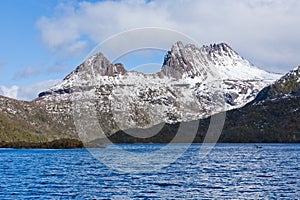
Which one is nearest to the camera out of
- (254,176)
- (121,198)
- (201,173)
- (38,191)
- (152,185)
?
(121,198)

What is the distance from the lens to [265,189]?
82.5 m

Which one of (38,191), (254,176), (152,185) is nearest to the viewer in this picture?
(38,191)

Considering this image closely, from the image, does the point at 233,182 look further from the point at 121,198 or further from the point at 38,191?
the point at 38,191

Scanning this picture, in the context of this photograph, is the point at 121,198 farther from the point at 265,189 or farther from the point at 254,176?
the point at 254,176

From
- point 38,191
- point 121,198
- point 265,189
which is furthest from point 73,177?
point 265,189

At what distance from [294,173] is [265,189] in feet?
104

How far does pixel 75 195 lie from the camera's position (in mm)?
76938

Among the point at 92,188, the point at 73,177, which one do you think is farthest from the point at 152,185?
the point at 73,177

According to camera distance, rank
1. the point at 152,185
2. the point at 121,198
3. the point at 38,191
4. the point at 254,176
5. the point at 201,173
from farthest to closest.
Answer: the point at 201,173 < the point at 254,176 < the point at 152,185 < the point at 38,191 < the point at 121,198

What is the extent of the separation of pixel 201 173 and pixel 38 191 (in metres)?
44.3

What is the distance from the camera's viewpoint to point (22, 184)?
92125 millimetres

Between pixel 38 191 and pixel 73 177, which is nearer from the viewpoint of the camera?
pixel 38 191

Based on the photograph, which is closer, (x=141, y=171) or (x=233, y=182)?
Answer: (x=233, y=182)

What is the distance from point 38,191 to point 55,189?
11.8 ft
